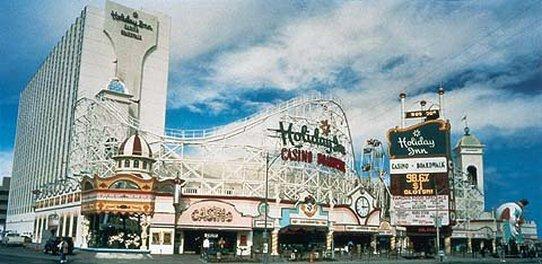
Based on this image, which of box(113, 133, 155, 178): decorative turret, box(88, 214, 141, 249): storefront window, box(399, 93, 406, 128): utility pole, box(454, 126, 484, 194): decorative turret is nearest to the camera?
box(88, 214, 141, 249): storefront window

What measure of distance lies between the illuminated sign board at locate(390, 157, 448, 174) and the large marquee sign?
7670mm

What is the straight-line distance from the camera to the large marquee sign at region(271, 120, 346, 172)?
68.4 metres

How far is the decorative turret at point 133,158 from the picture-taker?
2119 inches

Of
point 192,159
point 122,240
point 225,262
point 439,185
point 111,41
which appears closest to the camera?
point 225,262

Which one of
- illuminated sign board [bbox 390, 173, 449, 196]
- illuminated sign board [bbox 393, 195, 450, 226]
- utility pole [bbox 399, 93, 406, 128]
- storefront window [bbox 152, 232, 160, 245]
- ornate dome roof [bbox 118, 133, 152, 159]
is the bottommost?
storefront window [bbox 152, 232, 160, 245]

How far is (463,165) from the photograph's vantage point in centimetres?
13050

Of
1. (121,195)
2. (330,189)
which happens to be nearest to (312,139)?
(330,189)

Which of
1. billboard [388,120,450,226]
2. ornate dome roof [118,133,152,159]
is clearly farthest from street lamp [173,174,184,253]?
billboard [388,120,450,226]

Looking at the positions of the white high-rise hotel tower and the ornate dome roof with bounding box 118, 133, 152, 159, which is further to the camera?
the white high-rise hotel tower

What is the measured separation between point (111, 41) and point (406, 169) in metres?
58.5

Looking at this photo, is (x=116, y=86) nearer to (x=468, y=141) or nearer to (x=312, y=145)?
(x=312, y=145)

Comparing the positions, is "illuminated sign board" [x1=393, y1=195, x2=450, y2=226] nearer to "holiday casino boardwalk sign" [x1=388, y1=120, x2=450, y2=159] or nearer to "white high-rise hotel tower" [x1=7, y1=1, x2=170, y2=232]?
"holiday casino boardwalk sign" [x1=388, y1=120, x2=450, y2=159]

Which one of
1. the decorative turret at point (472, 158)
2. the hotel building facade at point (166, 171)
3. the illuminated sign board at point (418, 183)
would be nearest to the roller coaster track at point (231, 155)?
the hotel building facade at point (166, 171)

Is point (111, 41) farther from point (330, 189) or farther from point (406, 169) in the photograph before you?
point (406, 169)
